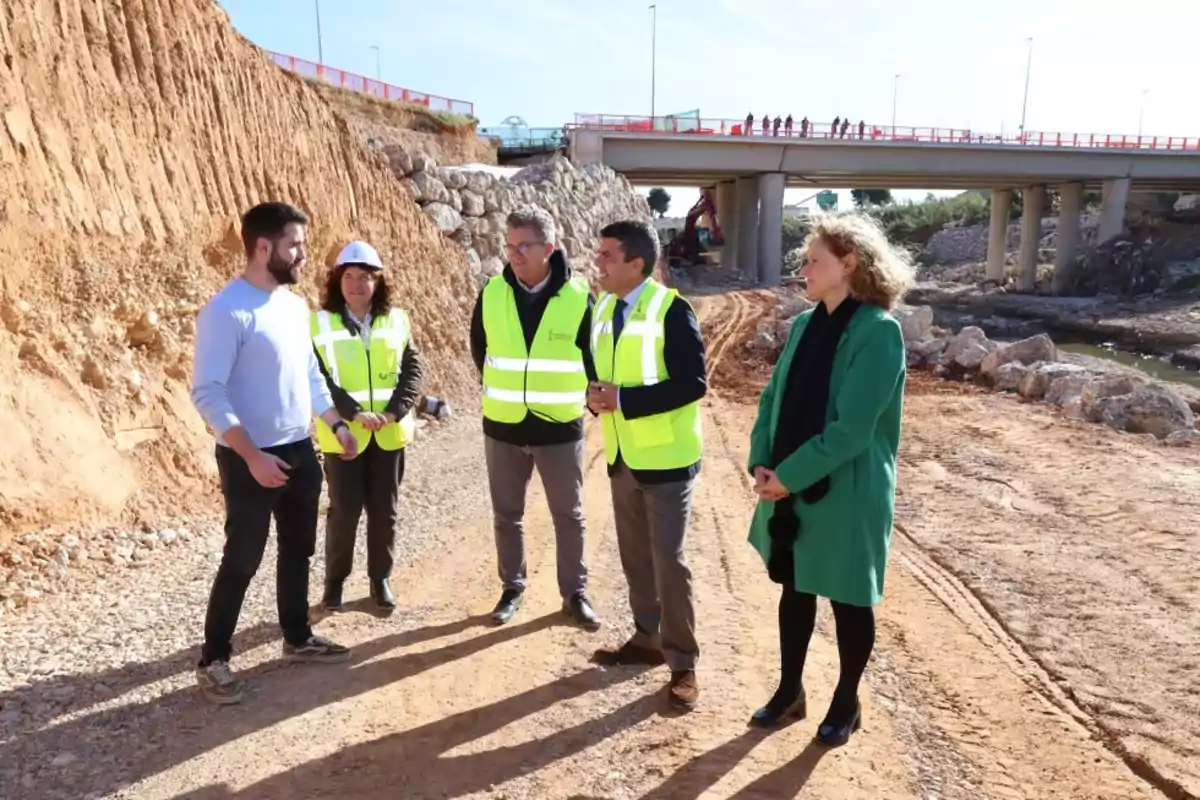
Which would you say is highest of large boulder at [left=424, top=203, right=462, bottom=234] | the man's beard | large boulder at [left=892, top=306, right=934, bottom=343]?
large boulder at [left=424, top=203, right=462, bottom=234]

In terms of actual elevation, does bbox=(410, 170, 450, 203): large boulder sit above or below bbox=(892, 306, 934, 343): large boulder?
above

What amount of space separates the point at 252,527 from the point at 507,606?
5.21 feet

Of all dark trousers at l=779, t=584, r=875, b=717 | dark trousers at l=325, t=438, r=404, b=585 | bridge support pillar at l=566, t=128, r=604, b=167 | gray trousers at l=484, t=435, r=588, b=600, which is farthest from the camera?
bridge support pillar at l=566, t=128, r=604, b=167

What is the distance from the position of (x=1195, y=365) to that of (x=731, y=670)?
883 inches

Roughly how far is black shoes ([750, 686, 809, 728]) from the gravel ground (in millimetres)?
2017

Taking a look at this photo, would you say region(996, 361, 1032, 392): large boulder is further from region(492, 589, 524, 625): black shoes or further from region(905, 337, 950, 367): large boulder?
region(492, 589, 524, 625): black shoes

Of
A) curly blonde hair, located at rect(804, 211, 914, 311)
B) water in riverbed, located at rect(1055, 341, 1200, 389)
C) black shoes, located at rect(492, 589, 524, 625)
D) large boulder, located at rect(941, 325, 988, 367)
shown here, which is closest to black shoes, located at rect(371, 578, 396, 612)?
black shoes, located at rect(492, 589, 524, 625)

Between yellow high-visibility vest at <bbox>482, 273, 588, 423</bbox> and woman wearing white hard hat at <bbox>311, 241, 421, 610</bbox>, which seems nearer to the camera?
yellow high-visibility vest at <bbox>482, 273, 588, 423</bbox>

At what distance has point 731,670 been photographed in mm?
4184

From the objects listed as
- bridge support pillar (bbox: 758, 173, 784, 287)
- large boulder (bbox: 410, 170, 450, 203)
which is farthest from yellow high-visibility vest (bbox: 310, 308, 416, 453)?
bridge support pillar (bbox: 758, 173, 784, 287)

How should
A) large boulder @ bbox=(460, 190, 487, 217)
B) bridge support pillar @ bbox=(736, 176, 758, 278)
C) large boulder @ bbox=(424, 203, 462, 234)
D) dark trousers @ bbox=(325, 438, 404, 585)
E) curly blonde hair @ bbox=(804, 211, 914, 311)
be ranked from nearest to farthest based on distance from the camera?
curly blonde hair @ bbox=(804, 211, 914, 311) → dark trousers @ bbox=(325, 438, 404, 585) → large boulder @ bbox=(424, 203, 462, 234) → large boulder @ bbox=(460, 190, 487, 217) → bridge support pillar @ bbox=(736, 176, 758, 278)

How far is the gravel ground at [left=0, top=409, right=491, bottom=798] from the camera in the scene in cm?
325

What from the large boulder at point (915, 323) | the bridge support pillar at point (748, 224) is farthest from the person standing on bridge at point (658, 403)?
the bridge support pillar at point (748, 224)

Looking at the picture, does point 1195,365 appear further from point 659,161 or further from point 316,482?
point 316,482
